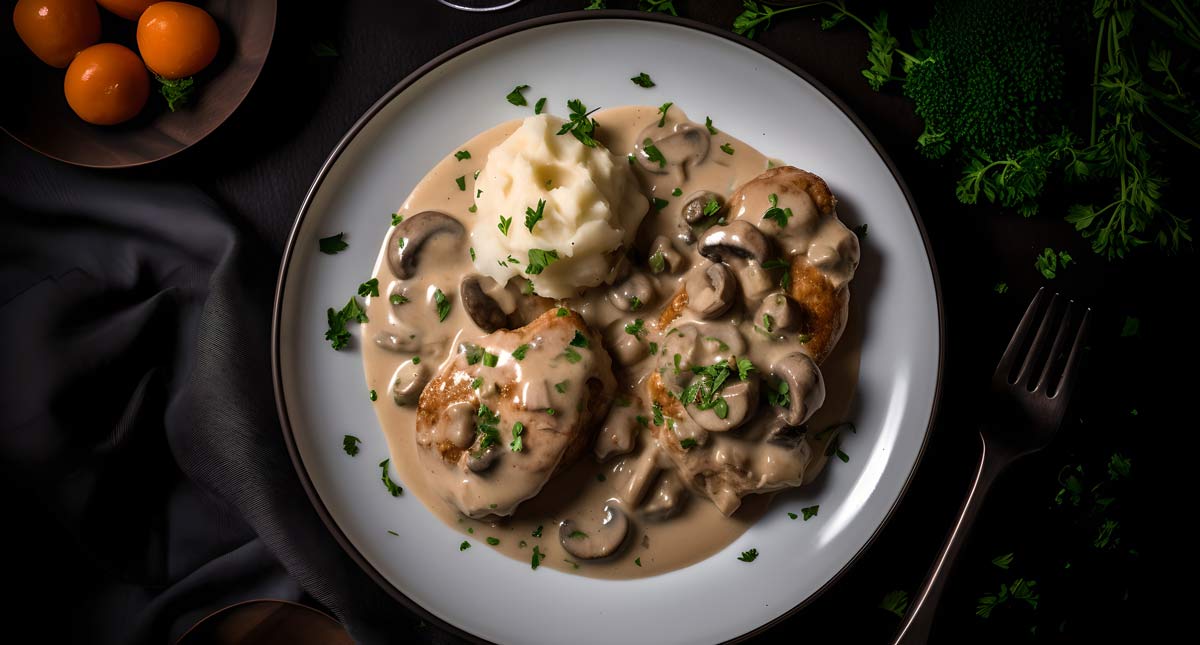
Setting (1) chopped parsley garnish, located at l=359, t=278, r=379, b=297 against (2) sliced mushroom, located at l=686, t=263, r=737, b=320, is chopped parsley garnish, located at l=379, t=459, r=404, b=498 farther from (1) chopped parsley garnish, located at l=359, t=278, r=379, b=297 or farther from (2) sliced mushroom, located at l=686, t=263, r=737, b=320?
(2) sliced mushroom, located at l=686, t=263, r=737, b=320

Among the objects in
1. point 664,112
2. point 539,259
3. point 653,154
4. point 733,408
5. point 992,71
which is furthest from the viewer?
point 664,112

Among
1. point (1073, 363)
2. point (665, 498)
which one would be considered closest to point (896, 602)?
point (665, 498)

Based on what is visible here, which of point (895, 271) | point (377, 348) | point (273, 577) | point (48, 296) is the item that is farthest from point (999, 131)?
point (48, 296)

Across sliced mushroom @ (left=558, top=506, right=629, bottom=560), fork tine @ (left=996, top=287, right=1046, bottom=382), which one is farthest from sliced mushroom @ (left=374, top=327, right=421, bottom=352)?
fork tine @ (left=996, top=287, right=1046, bottom=382)

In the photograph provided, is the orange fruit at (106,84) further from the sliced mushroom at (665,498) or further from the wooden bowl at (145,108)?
the sliced mushroom at (665,498)

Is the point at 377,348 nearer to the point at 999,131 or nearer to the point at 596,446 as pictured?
the point at 596,446

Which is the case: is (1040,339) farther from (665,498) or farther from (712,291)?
(665,498)
